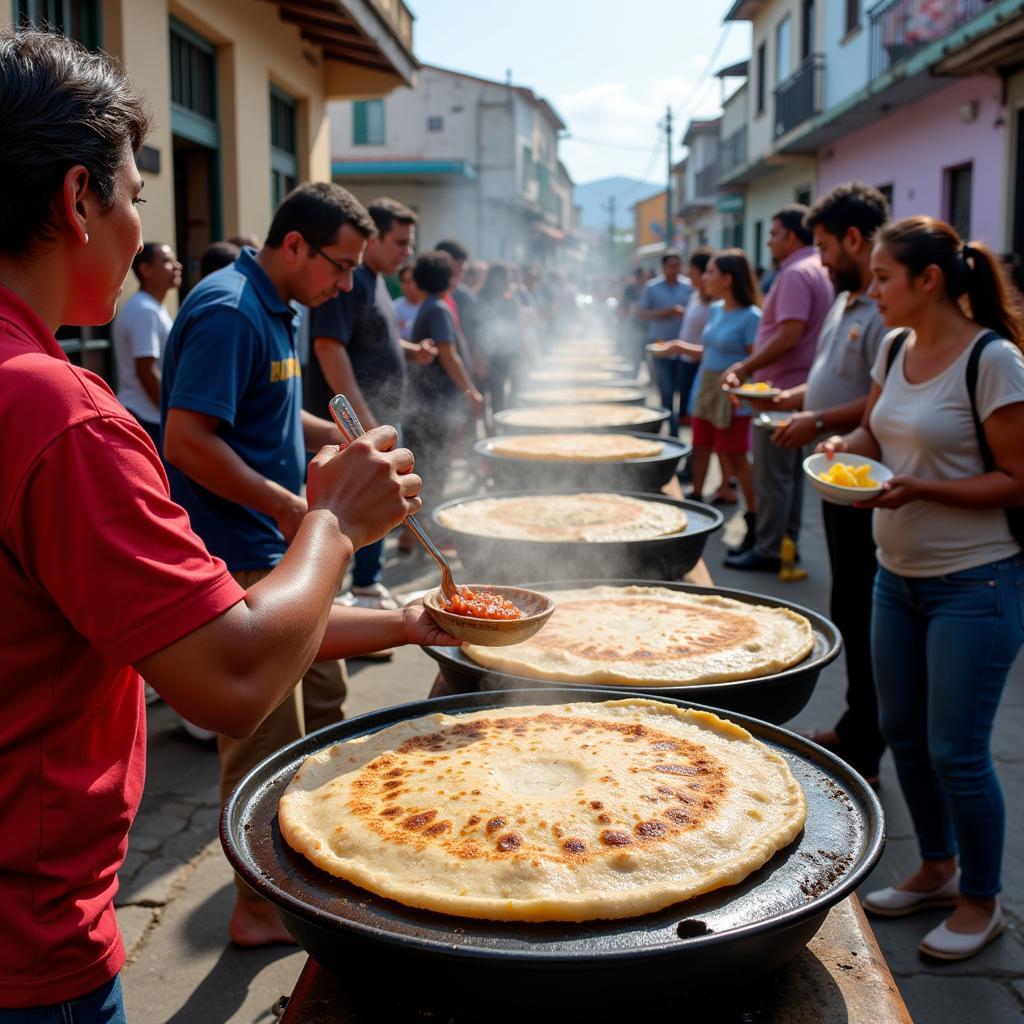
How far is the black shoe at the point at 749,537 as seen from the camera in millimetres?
7739

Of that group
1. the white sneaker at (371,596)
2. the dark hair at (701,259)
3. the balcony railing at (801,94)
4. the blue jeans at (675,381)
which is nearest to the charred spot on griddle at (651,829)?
the white sneaker at (371,596)

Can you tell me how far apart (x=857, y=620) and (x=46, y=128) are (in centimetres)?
369

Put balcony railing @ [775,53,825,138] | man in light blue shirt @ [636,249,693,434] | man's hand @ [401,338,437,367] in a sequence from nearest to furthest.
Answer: man's hand @ [401,338,437,367]
man in light blue shirt @ [636,249,693,434]
balcony railing @ [775,53,825,138]

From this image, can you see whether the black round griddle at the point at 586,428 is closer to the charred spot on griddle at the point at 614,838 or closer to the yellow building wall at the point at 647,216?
the charred spot on griddle at the point at 614,838

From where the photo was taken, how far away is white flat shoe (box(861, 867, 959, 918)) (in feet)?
10.9

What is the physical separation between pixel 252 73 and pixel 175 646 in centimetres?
916

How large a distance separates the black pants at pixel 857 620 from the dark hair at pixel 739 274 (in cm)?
429

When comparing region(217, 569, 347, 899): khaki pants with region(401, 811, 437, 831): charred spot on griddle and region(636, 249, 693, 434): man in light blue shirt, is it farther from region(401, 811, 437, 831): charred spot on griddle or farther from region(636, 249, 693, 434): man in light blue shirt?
region(636, 249, 693, 434): man in light blue shirt

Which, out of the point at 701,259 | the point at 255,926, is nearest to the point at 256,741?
the point at 255,926

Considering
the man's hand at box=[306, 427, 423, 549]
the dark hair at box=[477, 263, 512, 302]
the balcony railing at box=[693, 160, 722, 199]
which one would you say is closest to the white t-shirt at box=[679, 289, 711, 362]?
the dark hair at box=[477, 263, 512, 302]

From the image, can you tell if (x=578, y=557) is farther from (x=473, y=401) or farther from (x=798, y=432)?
(x=473, y=401)

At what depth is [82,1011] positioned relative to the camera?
136cm

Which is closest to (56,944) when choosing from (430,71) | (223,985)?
(223,985)

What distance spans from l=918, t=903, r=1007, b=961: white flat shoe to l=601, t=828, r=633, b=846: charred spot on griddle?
1.99 m
